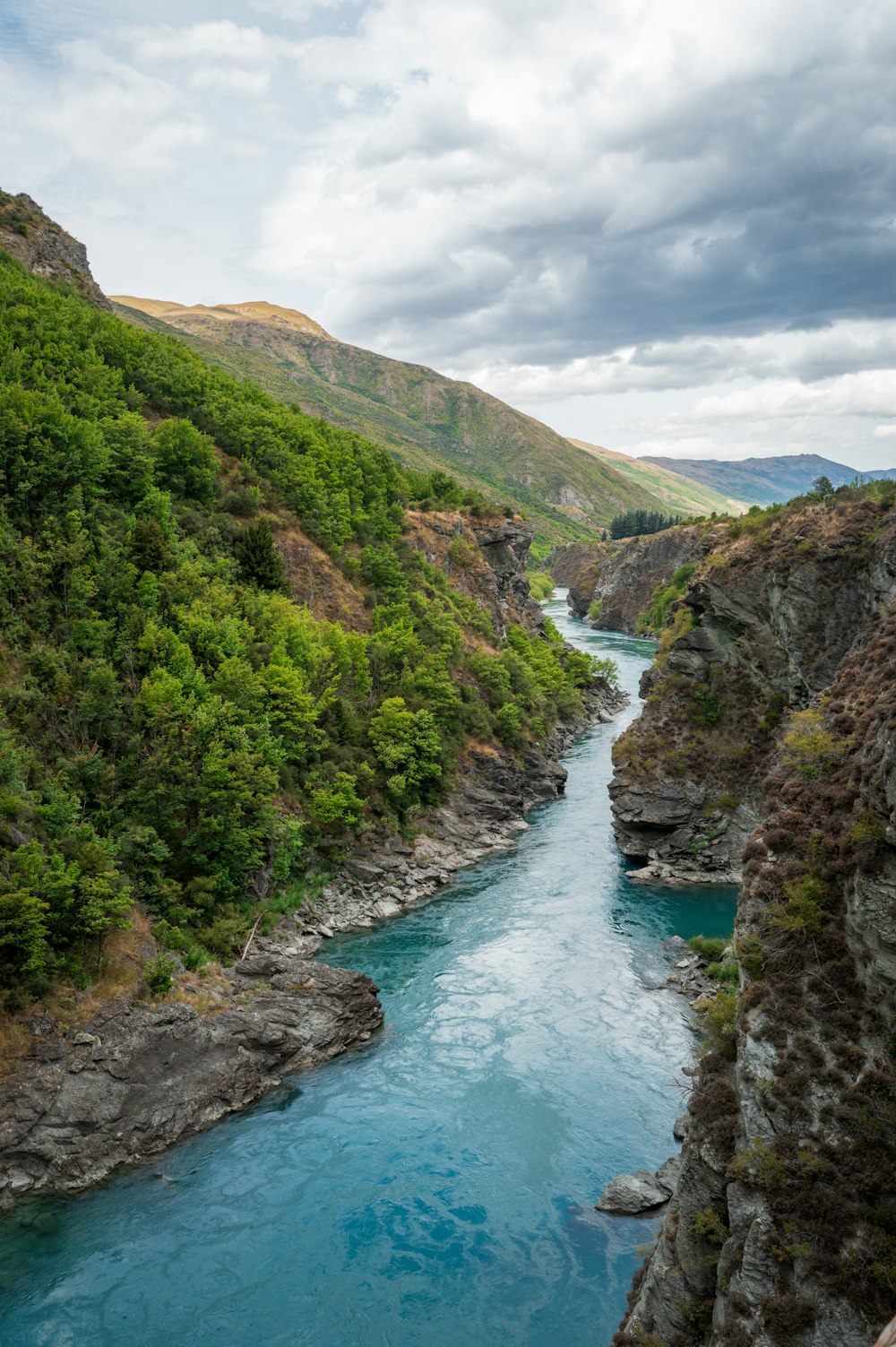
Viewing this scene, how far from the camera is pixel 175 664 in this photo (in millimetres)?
37281

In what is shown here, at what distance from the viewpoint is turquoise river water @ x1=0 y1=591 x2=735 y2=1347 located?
19016 mm

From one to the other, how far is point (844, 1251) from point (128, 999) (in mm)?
22469

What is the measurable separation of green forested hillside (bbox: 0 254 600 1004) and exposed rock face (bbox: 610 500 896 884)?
1329 centimetres

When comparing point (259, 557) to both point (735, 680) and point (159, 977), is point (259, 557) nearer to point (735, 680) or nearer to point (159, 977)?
point (159, 977)

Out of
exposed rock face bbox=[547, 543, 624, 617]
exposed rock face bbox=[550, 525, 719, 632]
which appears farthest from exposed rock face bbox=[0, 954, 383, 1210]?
exposed rock face bbox=[547, 543, 624, 617]

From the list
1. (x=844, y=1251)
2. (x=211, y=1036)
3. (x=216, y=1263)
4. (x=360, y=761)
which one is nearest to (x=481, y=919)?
(x=360, y=761)

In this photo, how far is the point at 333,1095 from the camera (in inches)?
1081

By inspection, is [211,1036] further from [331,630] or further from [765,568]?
[765,568]

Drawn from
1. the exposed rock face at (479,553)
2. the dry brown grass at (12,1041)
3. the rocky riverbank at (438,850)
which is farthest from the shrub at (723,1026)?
the exposed rock face at (479,553)

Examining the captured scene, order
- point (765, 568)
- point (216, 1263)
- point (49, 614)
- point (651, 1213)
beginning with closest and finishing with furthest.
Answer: point (216, 1263) → point (651, 1213) → point (49, 614) → point (765, 568)

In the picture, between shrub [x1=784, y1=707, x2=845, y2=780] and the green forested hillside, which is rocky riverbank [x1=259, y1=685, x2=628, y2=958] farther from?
shrub [x1=784, y1=707, x2=845, y2=780]

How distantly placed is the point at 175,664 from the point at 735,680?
34.0 metres

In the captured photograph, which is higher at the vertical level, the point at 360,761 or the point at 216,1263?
the point at 360,761

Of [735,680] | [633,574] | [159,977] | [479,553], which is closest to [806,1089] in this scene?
[159,977]
